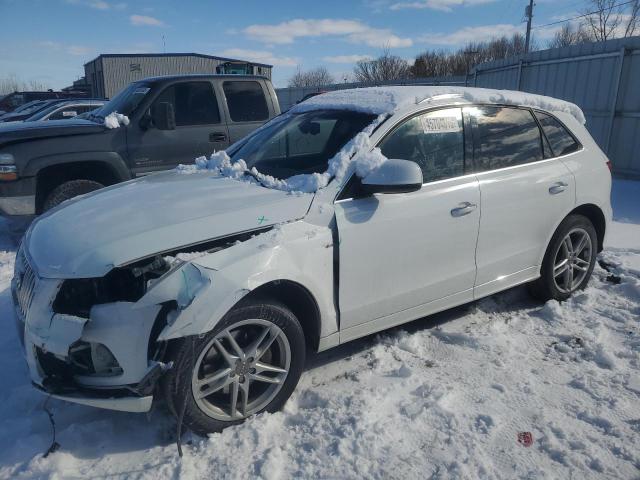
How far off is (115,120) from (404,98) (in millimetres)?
4091

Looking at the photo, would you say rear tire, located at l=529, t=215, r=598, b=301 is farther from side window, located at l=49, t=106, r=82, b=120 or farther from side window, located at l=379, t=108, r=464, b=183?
side window, located at l=49, t=106, r=82, b=120

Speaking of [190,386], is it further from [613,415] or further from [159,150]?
[159,150]

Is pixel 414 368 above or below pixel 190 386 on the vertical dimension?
below

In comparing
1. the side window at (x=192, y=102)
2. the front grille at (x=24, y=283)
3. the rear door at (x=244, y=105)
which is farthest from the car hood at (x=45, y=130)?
the front grille at (x=24, y=283)

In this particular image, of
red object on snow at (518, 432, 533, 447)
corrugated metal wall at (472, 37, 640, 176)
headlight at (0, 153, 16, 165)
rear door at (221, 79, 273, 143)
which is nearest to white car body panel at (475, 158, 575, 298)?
red object on snow at (518, 432, 533, 447)

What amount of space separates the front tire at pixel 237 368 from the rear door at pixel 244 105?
4621mm

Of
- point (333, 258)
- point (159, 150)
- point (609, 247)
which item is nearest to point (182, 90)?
point (159, 150)

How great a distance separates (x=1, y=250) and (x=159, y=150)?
2.16m

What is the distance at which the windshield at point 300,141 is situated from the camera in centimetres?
327

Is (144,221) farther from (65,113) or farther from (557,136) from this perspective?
(65,113)

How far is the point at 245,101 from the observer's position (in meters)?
7.06

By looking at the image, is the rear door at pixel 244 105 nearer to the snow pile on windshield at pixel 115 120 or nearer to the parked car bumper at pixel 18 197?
the snow pile on windshield at pixel 115 120

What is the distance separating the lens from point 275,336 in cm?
271

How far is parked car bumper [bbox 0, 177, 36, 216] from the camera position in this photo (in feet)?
17.9
